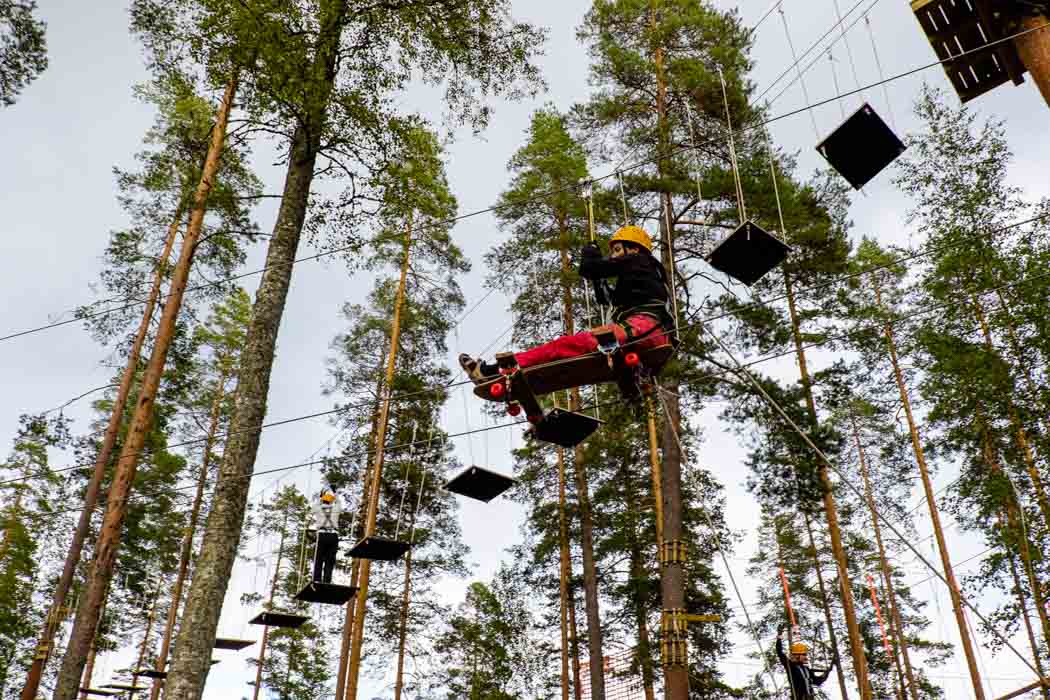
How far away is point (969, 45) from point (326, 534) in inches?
353

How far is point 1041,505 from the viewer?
38.3 feet

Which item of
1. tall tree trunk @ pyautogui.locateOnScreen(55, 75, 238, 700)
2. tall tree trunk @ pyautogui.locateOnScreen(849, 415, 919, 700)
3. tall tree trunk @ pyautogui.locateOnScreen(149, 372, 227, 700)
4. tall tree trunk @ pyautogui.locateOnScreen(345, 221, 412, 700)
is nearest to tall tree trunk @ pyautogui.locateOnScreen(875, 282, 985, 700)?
tall tree trunk @ pyautogui.locateOnScreen(849, 415, 919, 700)

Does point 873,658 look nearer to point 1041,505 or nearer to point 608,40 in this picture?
point 1041,505

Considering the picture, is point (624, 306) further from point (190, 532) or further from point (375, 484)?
point (190, 532)

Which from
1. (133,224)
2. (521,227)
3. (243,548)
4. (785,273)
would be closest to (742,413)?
(785,273)

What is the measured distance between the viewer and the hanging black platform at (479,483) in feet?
25.8

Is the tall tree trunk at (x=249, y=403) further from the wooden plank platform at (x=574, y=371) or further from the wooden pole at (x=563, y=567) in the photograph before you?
the wooden pole at (x=563, y=567)

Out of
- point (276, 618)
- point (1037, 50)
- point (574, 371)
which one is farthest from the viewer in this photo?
point (276, 618)

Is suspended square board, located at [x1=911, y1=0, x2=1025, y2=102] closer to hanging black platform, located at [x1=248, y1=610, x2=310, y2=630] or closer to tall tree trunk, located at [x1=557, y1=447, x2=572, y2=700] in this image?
tall tree trunk, located at [x1=557, y1=447, x2=572, y2=700]

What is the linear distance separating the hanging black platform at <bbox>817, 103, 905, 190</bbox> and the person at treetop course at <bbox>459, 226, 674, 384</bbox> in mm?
1599

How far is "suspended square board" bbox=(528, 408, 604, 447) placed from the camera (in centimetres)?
629

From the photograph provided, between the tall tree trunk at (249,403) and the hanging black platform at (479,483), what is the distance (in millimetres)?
2309

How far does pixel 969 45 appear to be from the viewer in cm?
574

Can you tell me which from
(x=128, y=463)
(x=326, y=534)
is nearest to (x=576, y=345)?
(x=326, y=534)
